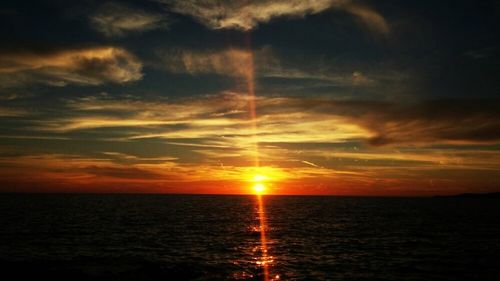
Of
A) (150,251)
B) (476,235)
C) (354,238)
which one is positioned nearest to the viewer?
(150,251)

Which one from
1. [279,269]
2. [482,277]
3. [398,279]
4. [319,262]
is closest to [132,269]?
[279,269]

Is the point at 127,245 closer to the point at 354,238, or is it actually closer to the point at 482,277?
the point at 354,238

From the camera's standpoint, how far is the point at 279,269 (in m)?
33.0

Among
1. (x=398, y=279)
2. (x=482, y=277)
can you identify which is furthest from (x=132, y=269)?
(x=482, y=277)

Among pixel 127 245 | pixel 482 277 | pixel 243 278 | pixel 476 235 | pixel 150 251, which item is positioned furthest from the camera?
pixel 476 235

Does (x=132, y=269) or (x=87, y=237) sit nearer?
(x=132, y=269)

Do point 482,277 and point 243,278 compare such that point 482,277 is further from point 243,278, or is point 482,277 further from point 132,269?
point 132,269

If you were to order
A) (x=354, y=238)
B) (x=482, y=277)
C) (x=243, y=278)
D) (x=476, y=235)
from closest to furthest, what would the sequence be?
(x=243, y=278), (x=482, y=277), (x=354, y=238), (x=476, y=235)

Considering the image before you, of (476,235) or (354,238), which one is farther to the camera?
(476,235)

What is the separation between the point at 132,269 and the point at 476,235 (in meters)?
52.0

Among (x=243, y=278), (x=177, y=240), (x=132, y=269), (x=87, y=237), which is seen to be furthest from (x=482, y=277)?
(x=87, y=237)

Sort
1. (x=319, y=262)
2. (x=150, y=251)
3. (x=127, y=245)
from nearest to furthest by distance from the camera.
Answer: (x=319, y=262) < (x=150, y=251) < (x=127, y=245)

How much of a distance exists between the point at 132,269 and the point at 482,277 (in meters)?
27.0

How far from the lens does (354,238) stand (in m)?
54.8
